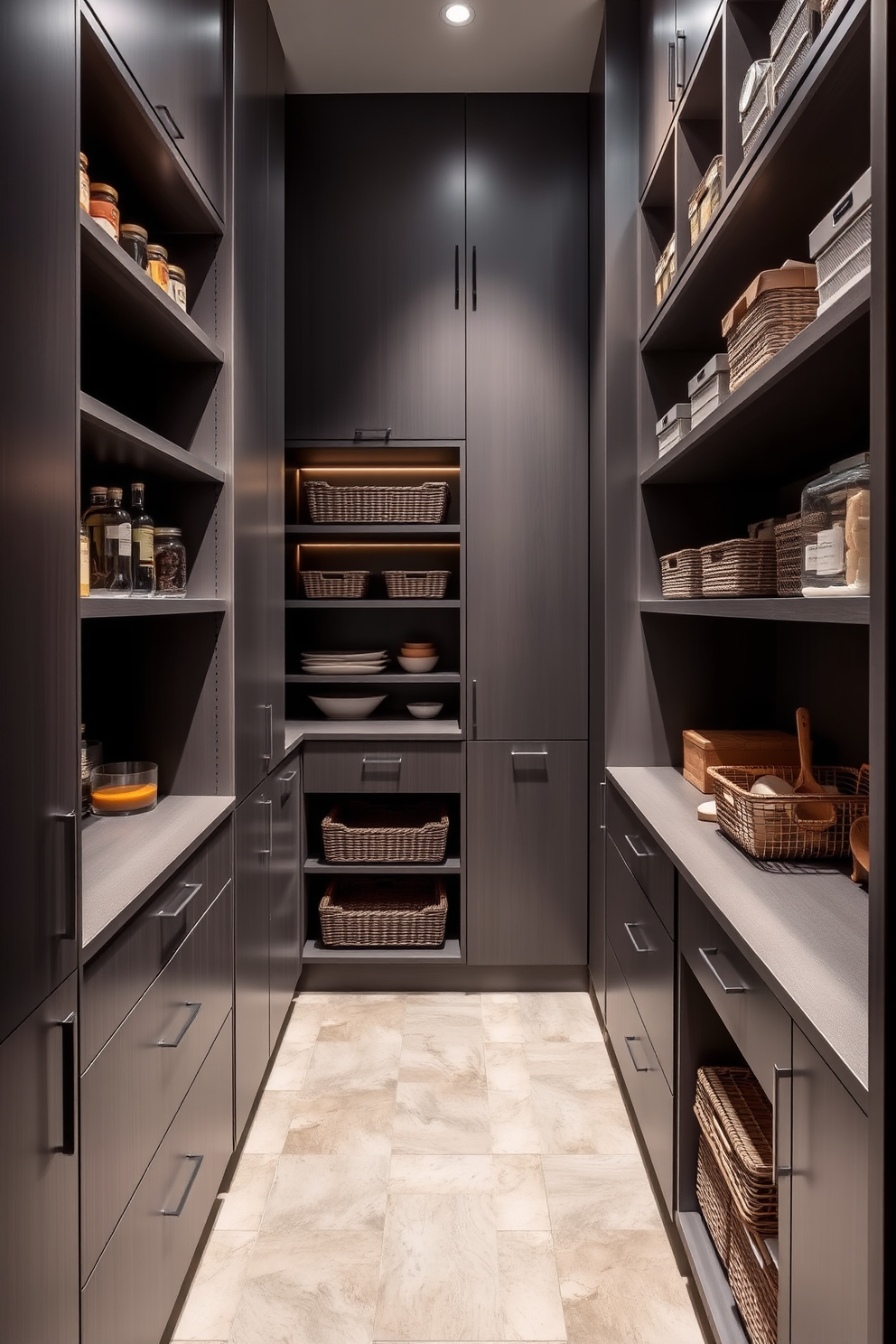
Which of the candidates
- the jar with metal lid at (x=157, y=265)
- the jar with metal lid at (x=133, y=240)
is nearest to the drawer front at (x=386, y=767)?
the jar with metal lid at (x=157, y=265)

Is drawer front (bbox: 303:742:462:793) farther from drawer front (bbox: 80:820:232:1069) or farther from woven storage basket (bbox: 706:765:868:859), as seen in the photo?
woven storage basket (bbox: 706:765:868:859)

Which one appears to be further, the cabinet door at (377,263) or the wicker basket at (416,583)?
the wicker basket at (416,583)

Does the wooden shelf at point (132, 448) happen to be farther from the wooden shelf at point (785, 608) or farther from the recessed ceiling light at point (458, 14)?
A: the recessed ceiling light at point (458, 14)

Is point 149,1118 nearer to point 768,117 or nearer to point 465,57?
point 768,117

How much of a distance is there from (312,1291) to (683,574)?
1774 mm

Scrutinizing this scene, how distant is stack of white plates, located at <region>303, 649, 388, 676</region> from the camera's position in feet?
10.5

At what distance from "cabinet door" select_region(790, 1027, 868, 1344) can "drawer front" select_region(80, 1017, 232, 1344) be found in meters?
0.92

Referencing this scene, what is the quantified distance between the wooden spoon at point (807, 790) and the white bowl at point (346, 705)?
1.69 m

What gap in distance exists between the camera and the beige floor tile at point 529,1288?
1602mm

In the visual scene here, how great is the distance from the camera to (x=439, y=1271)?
5.72ft

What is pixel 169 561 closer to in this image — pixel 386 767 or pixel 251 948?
pixel 251 948

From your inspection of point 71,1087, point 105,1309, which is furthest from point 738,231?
point 105,1309

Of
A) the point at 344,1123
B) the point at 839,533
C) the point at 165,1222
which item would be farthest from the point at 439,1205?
the point at 839,533

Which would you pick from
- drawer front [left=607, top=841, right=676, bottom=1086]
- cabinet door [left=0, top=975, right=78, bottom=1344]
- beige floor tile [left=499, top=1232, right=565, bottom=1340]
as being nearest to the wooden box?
drawer front [left=607, top=841, right=676, bottom=1086]
